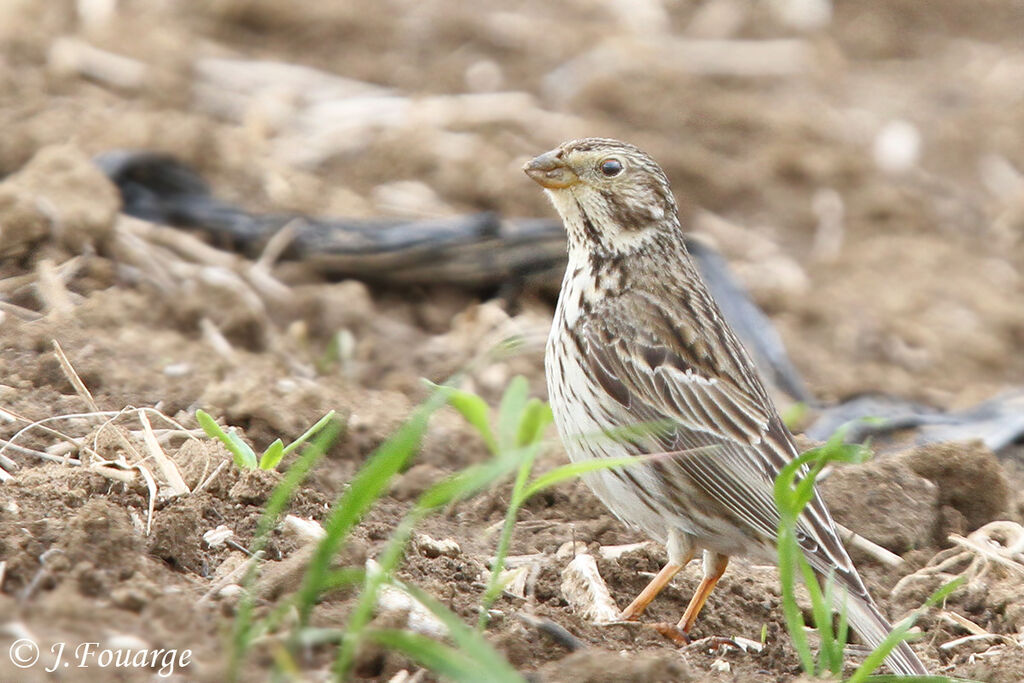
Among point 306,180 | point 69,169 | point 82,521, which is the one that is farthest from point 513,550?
point 306,180

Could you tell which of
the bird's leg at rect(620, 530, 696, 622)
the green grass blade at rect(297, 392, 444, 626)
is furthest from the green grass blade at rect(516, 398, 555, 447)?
the green grass blade at rect(297, 392, 444, 626)

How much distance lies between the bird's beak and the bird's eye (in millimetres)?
111

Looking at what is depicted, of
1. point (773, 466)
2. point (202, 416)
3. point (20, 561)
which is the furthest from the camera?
point (773, 466)

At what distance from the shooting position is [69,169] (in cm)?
688

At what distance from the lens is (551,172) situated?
18.0 feet

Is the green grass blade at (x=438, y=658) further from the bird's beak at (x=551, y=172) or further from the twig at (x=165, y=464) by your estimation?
the bird's beak at (x=551, y=172)

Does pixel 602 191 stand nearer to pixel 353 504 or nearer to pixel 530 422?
pixel 530 422

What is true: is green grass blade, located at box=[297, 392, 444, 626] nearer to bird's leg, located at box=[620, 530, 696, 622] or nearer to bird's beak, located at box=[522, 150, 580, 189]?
bird's leg, located at box=[620, 530, 696, 622]

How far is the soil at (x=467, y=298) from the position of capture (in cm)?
405

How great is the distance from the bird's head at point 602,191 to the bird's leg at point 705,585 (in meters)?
1.29

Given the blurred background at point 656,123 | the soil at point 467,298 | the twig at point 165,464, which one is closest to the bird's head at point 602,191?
the soil at point 467,298

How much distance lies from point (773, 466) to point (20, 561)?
2.59 m

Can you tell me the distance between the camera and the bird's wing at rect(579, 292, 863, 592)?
480cm

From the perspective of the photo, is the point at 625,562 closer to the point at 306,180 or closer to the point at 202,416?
the point at 202,416
